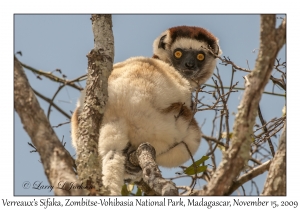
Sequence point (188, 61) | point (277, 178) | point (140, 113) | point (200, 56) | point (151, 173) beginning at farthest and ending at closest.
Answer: point (200, 56) → point (188, 61) → point (140, 113) → point (151, 173) → point (277, 178)

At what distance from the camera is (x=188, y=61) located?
5.80 metres

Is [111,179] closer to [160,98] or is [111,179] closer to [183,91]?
A: [160,98]

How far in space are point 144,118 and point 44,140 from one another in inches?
59.8

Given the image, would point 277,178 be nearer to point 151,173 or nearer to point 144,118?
point 151,173

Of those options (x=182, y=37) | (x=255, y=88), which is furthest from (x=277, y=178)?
(x=182, y=37)

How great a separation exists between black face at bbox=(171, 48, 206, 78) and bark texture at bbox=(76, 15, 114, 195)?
6.24ft

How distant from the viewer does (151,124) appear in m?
4.22

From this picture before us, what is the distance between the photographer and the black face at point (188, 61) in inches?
227

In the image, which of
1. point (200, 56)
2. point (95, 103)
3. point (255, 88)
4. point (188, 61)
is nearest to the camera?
point (255, 88)

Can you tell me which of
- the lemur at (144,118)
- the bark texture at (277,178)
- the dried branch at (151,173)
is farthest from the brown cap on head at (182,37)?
the bark texture at (277,178)

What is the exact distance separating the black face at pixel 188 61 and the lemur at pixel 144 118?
914 mm

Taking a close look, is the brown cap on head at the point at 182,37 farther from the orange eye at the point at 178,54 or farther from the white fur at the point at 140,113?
the white fur at the point at 140,113

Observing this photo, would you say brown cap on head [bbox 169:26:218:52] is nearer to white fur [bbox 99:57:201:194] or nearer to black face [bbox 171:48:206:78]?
black face [bbox 171:48:206:78]

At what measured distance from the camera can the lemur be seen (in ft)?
13.3
